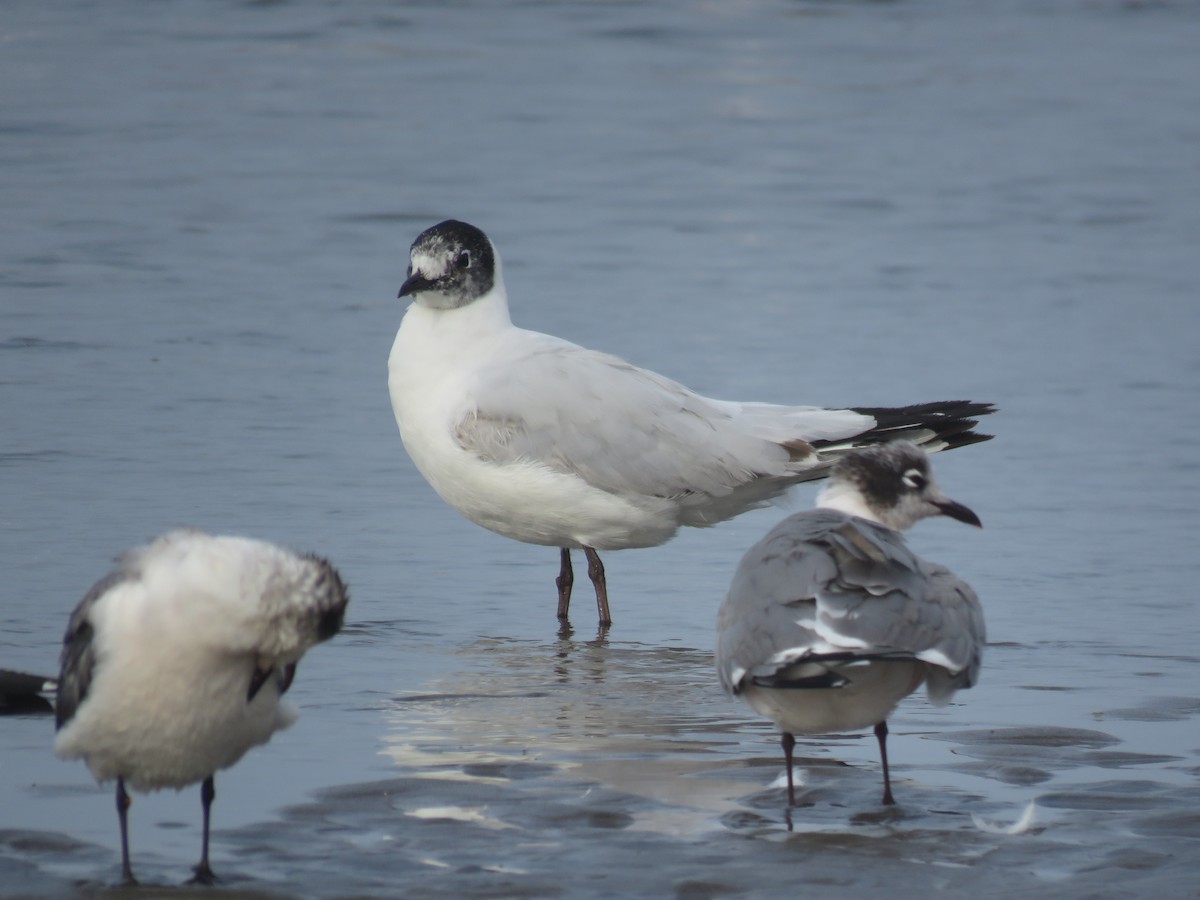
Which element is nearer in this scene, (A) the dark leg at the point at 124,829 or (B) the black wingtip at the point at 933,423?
(A) the dark leg at the point at 124,829

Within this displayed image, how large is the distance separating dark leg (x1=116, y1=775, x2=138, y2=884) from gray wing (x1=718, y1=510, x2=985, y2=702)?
51.7 inches

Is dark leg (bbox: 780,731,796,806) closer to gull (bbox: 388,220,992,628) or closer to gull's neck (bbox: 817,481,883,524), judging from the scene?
gull's neck (bbox: 817,481,883,524)

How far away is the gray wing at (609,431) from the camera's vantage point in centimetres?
715

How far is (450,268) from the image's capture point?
7582 mm

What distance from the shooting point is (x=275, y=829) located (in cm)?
464

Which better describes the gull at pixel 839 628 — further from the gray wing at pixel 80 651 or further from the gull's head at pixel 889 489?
the gray wing at pixel 80 651

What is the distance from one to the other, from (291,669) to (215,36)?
14.9m

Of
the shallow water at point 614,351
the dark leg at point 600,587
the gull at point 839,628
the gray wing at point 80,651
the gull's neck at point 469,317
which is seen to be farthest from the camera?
the gull's neck at point 469,317

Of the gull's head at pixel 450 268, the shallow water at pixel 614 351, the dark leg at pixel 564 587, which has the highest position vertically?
the gull's head at pixel 450 268

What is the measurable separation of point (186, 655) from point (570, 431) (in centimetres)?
305

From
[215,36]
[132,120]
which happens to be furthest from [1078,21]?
[132,120]

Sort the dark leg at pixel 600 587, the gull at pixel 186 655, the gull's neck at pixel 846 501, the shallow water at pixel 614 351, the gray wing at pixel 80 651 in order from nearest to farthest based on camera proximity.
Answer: the gull at pixel 186 655, the gray wing at pixel 80 651, the shallow water at pixel 614 351, the gull's neck at pixel 846 501, the dark leg at pixel 600 587

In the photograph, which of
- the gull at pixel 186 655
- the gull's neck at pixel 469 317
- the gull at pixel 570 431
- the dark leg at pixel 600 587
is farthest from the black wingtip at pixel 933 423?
the gull at pixel 186 655

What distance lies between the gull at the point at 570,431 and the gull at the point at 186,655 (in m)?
2.68
